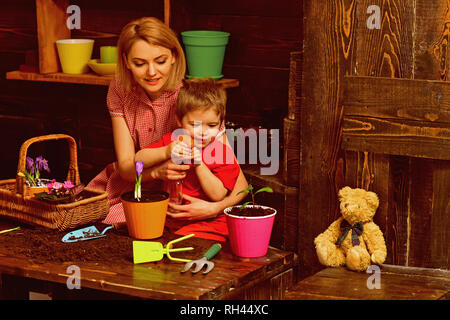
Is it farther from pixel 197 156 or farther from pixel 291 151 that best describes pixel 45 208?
pixel 291 151

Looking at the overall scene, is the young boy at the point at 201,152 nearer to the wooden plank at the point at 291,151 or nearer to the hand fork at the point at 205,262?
the wooden plank at the point at 291,151

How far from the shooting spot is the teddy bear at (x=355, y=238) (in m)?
2.42

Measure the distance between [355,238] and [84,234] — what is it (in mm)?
934

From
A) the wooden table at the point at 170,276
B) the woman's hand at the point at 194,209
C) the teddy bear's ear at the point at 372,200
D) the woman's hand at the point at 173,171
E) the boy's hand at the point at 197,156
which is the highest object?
the boy's hand at the point at 197,156

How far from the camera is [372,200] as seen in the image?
2.46 m

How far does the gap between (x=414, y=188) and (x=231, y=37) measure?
4.98 feet

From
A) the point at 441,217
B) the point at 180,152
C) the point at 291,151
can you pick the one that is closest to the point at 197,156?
the point at 180,152

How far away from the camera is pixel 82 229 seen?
2.54m

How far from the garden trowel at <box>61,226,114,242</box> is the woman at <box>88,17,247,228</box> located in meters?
0.29

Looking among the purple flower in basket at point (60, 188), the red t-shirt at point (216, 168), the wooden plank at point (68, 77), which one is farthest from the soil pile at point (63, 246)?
the wooden plank at point (68, 77)

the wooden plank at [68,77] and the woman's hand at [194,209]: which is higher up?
the wooden plank at [68,77]

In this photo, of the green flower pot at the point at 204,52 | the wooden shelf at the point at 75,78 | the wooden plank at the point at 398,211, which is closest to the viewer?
the wooden plank at the point at 398,211
